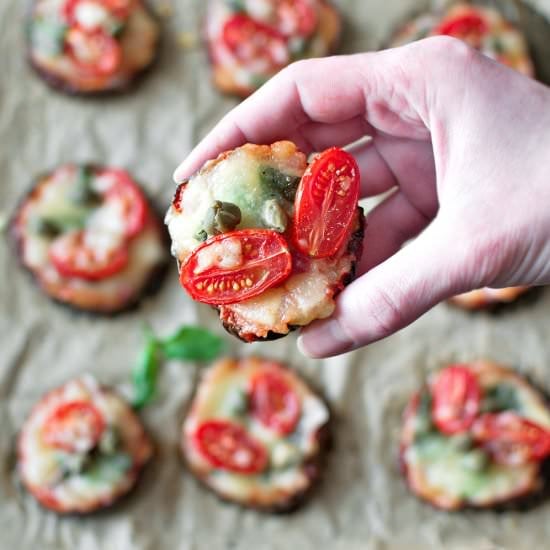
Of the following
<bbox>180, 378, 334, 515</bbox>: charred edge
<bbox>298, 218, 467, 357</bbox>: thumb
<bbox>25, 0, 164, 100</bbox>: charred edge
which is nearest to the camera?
<bbox>298, 218, 467, 357</bbox>: thumb

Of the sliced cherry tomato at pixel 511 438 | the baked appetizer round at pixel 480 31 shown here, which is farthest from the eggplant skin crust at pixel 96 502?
the baked appetizer round at pixel 480 31

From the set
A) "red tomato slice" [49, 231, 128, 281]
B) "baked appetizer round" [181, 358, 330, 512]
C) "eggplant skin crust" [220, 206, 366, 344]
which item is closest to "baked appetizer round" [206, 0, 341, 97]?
"red tomato slice" [49, 231, 128, 281]

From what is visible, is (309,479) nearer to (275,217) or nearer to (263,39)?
(275,217)

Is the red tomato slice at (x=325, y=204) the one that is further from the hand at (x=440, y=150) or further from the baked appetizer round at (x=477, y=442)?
the baked appetizer round at (x=477, y=442)

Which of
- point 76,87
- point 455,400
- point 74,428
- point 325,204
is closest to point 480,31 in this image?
point 455,400

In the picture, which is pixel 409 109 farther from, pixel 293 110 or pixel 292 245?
pixel 292 245

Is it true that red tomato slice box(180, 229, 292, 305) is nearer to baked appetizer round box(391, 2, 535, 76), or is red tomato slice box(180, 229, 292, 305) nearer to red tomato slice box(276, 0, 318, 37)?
red tomato slice box(276, 0, 318, 37)

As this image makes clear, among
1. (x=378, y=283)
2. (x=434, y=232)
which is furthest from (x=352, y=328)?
(x=434, y=232)
